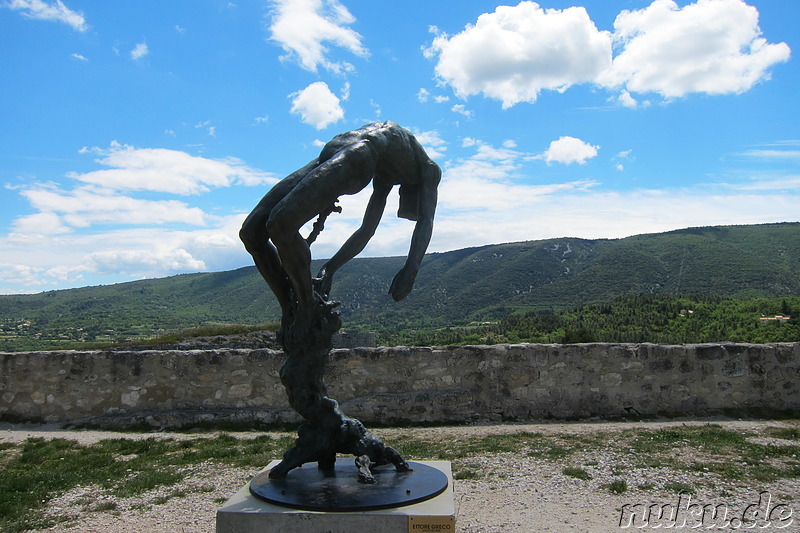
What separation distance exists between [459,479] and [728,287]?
37.9 m

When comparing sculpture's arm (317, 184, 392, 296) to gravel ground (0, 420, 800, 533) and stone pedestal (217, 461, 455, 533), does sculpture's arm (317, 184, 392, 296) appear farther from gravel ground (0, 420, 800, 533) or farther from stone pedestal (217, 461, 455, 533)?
gravel ground (0, 420, 800, 533)

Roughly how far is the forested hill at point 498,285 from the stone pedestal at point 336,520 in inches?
1156

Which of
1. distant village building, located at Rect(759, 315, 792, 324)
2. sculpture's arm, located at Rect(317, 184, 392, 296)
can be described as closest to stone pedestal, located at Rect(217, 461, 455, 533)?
sculpture's arm, located at Rect(317, 184, 392, 296)

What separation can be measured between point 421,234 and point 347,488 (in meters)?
1.70

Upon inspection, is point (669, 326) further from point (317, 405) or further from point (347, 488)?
point (347, 488)

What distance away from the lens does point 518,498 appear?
4797 millimetres

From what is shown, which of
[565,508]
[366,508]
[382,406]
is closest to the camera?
[366,508]

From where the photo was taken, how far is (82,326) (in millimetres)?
45781

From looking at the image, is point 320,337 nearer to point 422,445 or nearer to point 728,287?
point 422,445

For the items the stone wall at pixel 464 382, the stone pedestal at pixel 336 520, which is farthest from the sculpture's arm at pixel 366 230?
the stone wall at pixel 464 382

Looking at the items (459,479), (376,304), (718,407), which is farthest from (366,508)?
(376,304)

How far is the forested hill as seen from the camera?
1601 inches

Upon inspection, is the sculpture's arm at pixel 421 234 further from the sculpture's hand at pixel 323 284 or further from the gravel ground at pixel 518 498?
the gravel ground at pixel 518 498

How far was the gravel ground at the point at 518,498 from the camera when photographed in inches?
169
